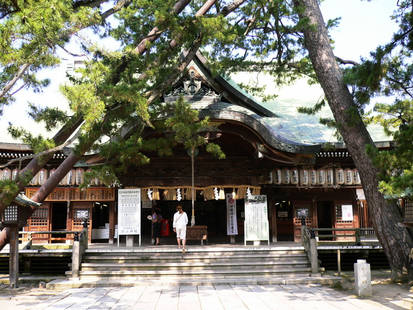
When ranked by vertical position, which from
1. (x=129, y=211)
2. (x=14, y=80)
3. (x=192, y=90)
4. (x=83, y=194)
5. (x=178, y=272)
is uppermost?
(x=192, y=90)

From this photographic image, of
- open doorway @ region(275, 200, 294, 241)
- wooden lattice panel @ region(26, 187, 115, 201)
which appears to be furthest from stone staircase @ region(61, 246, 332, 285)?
open doorway @ region(275, 200, 294, 241)

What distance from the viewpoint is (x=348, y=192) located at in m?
16.2

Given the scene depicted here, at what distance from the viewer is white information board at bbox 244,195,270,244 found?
553 inches

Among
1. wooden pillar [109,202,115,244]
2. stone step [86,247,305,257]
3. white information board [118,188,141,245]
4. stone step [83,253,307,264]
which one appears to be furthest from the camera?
wooden pillar [109,202,115,244]

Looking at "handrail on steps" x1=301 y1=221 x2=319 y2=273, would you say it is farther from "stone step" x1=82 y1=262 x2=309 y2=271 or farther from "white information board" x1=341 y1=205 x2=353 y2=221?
"white information board" x1=341 y1=205 x2=353 y2=221

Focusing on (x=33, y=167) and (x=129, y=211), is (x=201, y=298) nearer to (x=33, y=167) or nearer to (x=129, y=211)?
(x=33, y=167)

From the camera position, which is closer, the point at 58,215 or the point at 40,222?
the point at 40,222

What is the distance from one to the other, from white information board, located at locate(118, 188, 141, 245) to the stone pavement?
14.9ft

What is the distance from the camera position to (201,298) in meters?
8.16

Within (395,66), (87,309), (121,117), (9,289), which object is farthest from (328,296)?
(9,289)

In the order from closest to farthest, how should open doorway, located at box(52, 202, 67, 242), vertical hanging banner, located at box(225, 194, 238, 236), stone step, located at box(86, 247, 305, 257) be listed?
stone step, located at box(86, 247, 305, 257) < vertical hanging banner, located at box(225, 194, 238, 236) < open doorway, located at box(52, 202, 67, 242)

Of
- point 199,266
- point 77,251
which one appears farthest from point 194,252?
point 77,251

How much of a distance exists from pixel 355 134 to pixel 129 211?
8.62m

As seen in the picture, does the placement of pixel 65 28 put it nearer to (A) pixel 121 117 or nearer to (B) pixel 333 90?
(A) pixel 121 117
